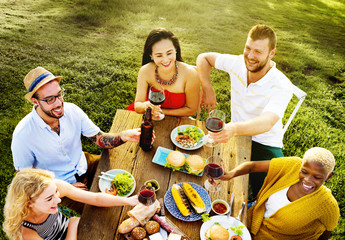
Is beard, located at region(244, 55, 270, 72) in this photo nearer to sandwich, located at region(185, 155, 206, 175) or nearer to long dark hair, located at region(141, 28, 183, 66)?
long dark hair, located at region(141, 28, 183, 66)

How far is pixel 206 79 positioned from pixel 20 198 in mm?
2655

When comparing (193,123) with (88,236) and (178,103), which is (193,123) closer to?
(178,103)

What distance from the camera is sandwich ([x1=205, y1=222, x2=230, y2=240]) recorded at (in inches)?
85.2

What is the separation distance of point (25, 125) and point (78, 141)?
61 centimetres

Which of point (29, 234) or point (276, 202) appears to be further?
point (276, 202)

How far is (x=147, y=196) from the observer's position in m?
2.16

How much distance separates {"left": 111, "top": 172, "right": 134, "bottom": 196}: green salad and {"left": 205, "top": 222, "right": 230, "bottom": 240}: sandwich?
764 millimetres

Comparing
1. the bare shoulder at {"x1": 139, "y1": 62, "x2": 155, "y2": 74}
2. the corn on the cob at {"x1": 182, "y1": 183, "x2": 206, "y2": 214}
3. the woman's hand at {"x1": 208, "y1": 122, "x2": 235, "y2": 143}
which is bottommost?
the corn on the cob at {"x1": 182, "y1": 183, "x2": 206, "y2": 214}

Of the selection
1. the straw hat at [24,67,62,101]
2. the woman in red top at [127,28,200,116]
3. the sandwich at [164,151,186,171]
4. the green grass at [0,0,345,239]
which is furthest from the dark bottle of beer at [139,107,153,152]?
the green grass at [0,0,345,239]

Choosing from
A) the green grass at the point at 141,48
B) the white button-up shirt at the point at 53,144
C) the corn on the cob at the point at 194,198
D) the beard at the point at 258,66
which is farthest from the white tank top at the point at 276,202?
the white button-up shirt at the point at 53,144

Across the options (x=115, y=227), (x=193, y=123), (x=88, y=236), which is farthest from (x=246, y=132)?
(x=88, y=236)

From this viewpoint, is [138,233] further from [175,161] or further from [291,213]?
[291,213]

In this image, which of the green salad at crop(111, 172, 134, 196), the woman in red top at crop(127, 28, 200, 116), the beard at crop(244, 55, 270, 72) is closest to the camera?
the green salad at crop(111, 172, 134, 196)

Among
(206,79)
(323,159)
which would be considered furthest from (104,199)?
(206,79)
